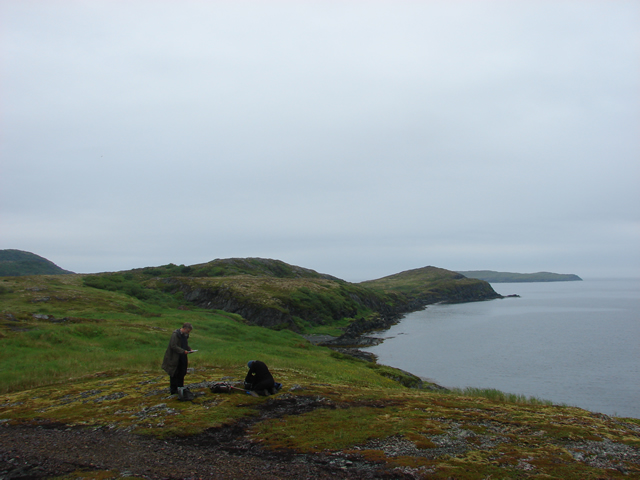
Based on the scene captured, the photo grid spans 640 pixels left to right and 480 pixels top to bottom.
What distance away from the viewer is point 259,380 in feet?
68.1

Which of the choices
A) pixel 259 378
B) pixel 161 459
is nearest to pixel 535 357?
pixel 259 378

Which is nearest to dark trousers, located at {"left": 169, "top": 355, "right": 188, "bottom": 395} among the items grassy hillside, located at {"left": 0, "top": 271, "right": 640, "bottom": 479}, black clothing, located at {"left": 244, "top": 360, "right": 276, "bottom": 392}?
grassy hillside, located at {"left": 0, "top": 271, "right": 640, "bottom": 479}

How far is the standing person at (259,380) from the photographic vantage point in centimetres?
2047

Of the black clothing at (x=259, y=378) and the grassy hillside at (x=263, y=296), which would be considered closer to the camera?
the black clothing at (x=259, y=378)

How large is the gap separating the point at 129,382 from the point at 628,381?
64992 mm

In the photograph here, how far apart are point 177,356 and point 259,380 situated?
4647 millimetres

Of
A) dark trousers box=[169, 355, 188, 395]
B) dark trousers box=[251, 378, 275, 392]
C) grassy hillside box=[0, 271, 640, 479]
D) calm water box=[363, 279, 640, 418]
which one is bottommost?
calm water box=[363, 279, 640, 418]

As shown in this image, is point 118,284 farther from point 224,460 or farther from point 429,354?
point 224,460

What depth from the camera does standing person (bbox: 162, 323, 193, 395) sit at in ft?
61.9

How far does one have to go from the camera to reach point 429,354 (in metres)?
75.6

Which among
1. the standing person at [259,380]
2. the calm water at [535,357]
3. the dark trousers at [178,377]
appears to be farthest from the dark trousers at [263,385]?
the calm water at [535,357]

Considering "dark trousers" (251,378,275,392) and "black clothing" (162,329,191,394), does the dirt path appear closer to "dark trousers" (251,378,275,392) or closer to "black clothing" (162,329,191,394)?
"black clothing" (162,329,191,394)

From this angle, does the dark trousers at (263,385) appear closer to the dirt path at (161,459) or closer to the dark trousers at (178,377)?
the dark trousers at (178,377)

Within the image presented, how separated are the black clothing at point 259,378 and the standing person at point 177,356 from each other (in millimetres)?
3667
